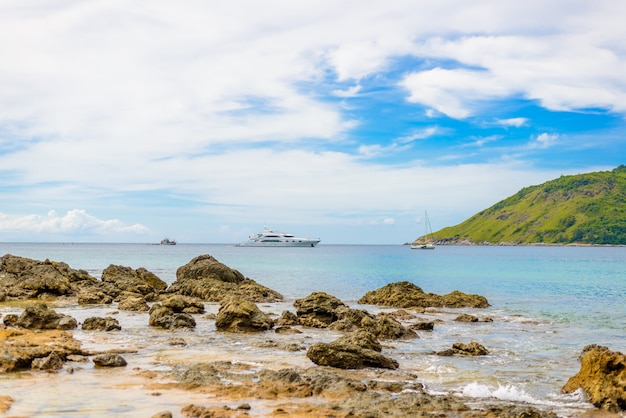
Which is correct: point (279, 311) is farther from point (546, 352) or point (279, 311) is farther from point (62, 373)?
point (62, 373)

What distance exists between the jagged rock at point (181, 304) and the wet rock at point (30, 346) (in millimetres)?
7338

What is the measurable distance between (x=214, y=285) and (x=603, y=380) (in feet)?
117

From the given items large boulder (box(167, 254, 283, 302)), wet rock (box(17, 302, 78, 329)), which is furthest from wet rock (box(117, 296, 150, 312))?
wet rock (box(17, 302, 78, 329))

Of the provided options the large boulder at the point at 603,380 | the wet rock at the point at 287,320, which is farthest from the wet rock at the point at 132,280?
the large boulder at the point at 603,380

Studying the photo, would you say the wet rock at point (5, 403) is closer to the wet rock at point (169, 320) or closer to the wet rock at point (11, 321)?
the wet rock at point (169, 320)

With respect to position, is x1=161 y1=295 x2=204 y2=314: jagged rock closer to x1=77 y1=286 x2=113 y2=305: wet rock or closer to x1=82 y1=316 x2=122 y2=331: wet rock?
x1=82 y1=316 x2=122 y2=331: wet rock

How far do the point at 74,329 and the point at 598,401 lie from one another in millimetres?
22447

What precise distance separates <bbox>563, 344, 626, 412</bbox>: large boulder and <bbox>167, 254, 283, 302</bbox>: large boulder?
3061 cm

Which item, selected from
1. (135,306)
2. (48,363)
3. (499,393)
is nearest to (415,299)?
(135,306)

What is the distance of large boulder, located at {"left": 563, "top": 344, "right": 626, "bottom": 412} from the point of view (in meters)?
14.5

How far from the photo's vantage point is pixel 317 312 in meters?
31.5

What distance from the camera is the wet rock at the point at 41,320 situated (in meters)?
26.3

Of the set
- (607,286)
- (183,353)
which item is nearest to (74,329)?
(183,353)

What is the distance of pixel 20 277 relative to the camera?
4962 centimetres
